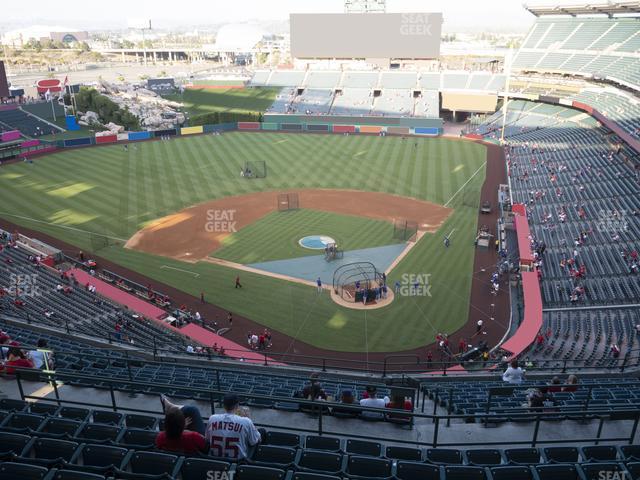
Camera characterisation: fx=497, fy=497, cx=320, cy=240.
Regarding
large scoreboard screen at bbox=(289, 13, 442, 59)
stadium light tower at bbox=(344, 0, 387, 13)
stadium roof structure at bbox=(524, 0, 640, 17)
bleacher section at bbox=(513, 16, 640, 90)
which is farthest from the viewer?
stadium light tower at bbox=(344, 0, 387, 13)

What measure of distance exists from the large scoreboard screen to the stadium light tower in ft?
39.0

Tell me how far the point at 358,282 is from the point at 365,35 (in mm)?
68086

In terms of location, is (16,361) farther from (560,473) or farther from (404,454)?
(560,473)

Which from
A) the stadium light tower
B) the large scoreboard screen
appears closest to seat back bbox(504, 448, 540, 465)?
the large scoreboard screen

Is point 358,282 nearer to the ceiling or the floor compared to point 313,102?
nearer to the floor

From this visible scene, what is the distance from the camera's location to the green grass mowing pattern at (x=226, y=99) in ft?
280

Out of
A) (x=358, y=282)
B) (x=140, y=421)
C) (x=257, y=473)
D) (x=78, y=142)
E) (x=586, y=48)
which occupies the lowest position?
(x=358, y=282)

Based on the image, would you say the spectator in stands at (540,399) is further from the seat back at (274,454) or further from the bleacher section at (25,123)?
the bleacher section at (25,123)

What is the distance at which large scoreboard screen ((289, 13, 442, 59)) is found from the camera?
3241 inches

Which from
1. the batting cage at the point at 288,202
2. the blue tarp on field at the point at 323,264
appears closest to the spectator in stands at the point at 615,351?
the blue tarp on field at the point at 323,264

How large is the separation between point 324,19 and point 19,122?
50316 millimetres

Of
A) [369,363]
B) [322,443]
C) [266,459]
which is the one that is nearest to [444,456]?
[322,443]

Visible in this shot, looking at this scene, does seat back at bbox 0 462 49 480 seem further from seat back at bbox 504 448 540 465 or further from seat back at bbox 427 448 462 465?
seat back at bbox 504 448 540 465

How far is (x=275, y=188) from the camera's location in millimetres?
47750
